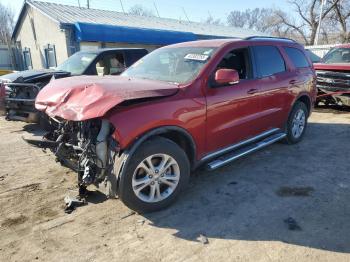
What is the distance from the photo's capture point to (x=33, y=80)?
7.08 m

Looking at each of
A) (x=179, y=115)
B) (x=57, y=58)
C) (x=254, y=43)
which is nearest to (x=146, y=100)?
(x=179, y=115)

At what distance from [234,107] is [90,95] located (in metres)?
1.99

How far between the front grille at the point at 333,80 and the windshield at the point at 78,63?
21.5 ft

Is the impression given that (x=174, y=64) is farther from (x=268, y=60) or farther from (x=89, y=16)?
(x=89, y=16)

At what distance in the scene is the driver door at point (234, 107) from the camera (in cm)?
412

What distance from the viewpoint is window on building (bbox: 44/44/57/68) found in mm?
20141

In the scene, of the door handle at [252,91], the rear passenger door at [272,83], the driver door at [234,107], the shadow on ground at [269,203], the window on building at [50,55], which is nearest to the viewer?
the shadow on ground at [269,203]

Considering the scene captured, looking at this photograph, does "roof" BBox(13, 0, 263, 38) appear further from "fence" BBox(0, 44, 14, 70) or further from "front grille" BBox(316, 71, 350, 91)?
"front grille" BBox(316, 71, 350, 91)

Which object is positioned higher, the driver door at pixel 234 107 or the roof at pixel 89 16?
the roof at pixel 89 16

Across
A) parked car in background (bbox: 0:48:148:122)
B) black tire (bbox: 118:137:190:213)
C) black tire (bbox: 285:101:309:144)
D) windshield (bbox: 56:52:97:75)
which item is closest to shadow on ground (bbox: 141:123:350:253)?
black tire (bbox: 118:137:190:213)

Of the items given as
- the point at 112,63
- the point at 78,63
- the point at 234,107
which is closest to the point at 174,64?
the point at 234,107

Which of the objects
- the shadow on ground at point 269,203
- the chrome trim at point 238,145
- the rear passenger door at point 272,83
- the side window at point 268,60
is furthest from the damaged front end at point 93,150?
the side window at point 268,60

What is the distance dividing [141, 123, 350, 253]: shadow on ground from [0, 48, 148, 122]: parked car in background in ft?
13.7

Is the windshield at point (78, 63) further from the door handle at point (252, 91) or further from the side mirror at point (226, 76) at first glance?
the side mirror at point (226, 76)
